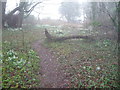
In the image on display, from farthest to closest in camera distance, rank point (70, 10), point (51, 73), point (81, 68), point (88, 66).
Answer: point (70, 10)
point (88, 66)
point (81, 68)
point (51, 73)

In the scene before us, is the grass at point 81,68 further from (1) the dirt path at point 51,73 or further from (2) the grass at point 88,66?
(1) the dirt path at point 51,73

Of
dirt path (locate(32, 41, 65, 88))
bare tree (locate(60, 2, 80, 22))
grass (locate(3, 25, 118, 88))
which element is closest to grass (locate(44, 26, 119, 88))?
grass (locate(3, 25, 118, 88))

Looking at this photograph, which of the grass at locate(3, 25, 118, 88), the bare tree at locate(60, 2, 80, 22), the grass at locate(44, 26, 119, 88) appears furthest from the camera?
the bare tree at locate(60, 2, 80, 22)

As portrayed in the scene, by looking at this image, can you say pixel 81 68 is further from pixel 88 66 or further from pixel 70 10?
pixel 70 10

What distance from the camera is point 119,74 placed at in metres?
7.18

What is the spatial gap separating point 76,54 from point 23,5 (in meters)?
14.4

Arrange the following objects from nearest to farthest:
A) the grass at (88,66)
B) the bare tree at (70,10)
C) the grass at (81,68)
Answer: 1. the grass at (81,68)
2. the grass at (88,66)
3. the bare tree at (70,10)

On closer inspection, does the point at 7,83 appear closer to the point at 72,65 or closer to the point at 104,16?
the point at 72,65

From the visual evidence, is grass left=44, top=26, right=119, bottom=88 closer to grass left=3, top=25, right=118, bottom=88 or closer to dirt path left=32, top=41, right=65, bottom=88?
grass left=3, top=25, right=118, bottom=88

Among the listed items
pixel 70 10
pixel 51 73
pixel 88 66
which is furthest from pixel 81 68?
pixel 70 10

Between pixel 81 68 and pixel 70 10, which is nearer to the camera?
pixel 81 68

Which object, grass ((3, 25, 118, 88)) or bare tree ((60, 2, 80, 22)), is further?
bare tree ((60, 2, 80, 22))

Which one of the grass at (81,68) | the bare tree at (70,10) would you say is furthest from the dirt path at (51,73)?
the bare tree at (70,10)

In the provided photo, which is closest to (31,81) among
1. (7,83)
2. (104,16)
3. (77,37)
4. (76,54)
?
(7,83)
